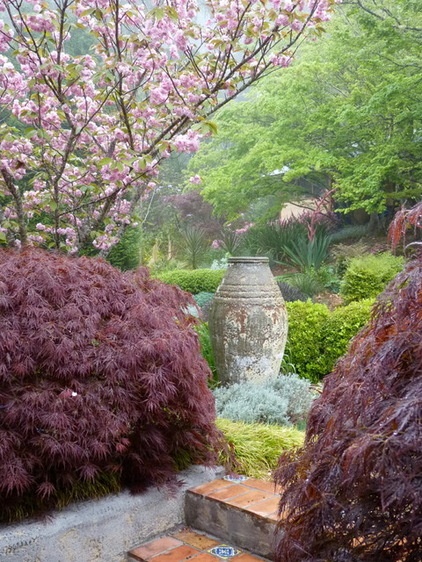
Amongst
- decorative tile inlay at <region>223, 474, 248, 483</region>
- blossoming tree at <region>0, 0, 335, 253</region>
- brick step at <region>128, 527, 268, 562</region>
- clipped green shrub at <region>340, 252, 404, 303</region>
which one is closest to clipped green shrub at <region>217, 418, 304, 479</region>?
decorative tile inlay at <region>223, 474, 248, 483</region>

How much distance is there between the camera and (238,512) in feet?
8.76

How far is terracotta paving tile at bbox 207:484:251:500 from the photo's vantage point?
282cm

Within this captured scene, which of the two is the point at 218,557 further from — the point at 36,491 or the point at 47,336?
the point at 47,336

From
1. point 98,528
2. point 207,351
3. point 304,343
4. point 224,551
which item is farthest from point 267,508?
point 304,343

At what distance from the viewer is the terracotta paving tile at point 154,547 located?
2.65 meters

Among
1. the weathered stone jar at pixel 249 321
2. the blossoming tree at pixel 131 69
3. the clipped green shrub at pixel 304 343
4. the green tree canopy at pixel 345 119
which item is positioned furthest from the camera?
the green tree canopy at pixel 345 119

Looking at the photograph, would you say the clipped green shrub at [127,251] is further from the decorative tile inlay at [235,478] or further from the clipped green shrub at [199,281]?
the decorative tile inlay at [235,478]

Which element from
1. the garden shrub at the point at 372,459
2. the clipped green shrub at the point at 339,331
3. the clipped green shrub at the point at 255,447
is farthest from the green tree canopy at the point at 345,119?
the garden shrub at the point at 372,459

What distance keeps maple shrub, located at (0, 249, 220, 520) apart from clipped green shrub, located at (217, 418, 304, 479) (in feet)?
0.66

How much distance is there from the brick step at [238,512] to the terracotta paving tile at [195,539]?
0.04 meters

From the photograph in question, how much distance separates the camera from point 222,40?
3781 mm

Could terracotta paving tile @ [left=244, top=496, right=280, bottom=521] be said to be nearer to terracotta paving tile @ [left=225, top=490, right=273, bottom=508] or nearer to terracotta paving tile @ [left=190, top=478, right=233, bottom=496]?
terracotta paving tile @ [left=225, top=490, right=273, bottom=508]

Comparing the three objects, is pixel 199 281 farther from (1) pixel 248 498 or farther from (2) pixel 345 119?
(1) pixel 248 498

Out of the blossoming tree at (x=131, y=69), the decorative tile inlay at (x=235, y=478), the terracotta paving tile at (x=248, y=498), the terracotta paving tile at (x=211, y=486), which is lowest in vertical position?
the decorative tile inlay at (x=235, y=478)
